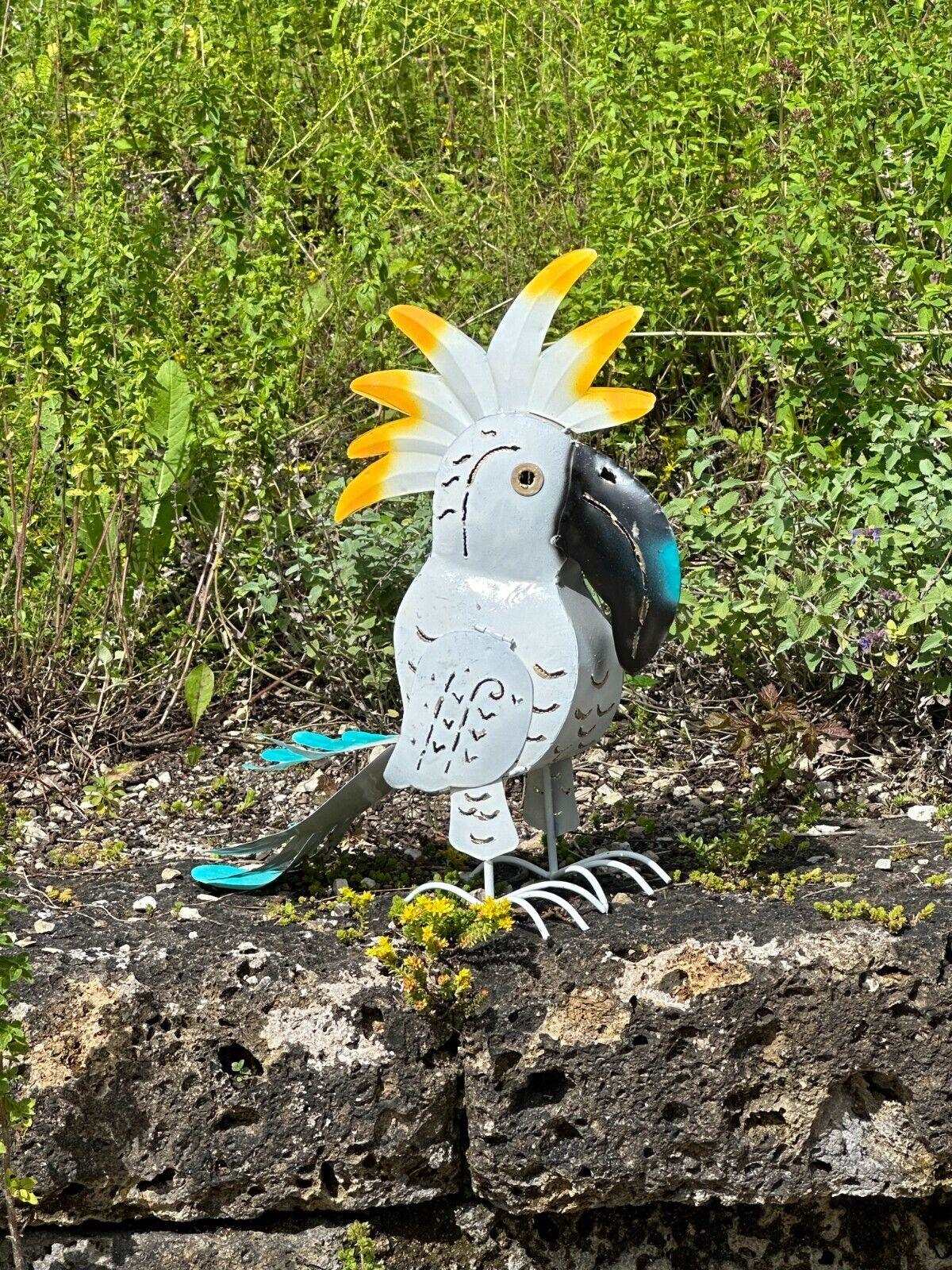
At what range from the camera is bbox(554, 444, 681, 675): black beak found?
2594 mm

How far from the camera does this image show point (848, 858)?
292 centimetres

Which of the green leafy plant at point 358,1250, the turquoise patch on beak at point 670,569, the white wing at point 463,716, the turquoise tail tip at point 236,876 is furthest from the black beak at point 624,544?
the green leafy plant at point 358,1250

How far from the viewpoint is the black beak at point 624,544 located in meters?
2.59

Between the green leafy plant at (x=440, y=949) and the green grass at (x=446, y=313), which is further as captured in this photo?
the green grass at (x=446, y=313)

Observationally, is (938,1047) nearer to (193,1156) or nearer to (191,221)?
(193,1156)

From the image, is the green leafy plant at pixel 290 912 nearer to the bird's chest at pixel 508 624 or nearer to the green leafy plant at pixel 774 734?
the bird's chest at pixel 508 624

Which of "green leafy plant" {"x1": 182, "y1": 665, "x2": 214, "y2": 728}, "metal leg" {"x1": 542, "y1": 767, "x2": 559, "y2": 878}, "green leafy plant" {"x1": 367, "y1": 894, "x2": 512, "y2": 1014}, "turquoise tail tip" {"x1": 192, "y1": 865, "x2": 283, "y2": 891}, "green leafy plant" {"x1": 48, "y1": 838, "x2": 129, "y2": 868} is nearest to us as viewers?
"green leafy plant" {"x1": 367, "y1": 894, "x2": 512, "y2": 1014}

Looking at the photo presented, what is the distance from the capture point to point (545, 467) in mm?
2604

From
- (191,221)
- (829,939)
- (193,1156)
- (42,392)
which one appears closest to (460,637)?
(829,939)

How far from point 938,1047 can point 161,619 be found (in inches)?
81.2

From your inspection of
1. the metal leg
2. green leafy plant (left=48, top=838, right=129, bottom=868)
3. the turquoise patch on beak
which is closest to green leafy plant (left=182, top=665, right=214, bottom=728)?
green leafy plant (left=48, top=838, right=129, bottom=868)

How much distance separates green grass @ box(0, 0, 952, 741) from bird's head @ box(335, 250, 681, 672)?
0.70 meters

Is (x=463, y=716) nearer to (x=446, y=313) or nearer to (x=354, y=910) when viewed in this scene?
(x=354, y=910)

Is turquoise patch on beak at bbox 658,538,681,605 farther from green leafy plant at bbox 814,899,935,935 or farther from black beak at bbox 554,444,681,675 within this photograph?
green leafy plant at bbox 814,899,935,935
